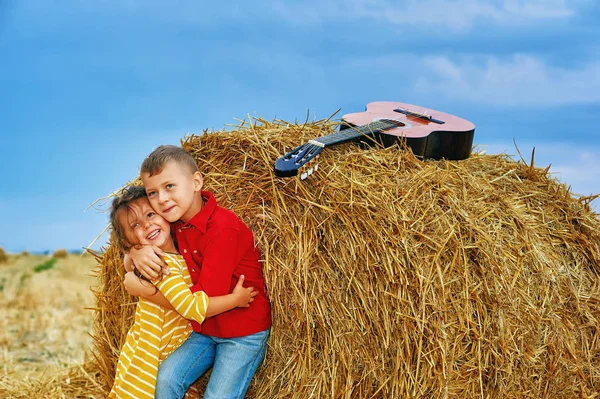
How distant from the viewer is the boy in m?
2.83

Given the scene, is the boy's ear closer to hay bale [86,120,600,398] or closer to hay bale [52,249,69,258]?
hay bale [86,120,600,398]

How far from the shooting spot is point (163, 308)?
3014mm

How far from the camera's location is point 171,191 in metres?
2.86

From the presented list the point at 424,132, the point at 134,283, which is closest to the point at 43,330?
the point at 134,283

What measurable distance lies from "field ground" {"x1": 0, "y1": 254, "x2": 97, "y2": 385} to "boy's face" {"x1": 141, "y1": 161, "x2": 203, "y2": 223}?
1.30m

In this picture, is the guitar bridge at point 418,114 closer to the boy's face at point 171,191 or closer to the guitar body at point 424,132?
the guitar body at point 424,132

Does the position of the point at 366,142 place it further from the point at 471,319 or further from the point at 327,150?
the point at 471,319

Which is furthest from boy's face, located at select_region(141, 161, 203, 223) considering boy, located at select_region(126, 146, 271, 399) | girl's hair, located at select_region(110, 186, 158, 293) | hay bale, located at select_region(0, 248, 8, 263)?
hay bale, located at select_region(0, 248, 8, 263)

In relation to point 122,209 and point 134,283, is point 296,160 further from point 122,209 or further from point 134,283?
point 134,283

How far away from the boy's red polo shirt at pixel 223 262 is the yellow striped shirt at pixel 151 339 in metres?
0.09

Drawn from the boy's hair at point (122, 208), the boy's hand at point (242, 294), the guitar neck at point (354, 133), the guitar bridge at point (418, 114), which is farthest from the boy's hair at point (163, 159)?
the guitar bridge at point (418, 114)

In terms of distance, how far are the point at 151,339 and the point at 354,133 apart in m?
1.64

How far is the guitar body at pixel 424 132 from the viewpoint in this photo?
3.72 m

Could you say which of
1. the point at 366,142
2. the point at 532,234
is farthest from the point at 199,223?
the point at 532,234
